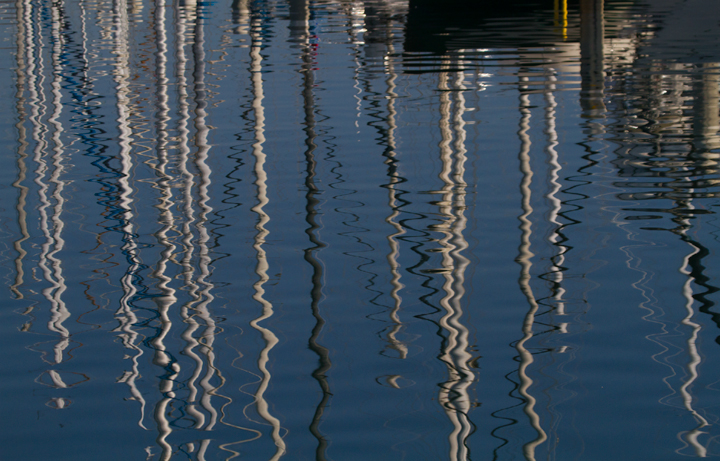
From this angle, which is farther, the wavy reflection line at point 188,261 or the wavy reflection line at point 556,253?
the wavy reflection line at point 188,261

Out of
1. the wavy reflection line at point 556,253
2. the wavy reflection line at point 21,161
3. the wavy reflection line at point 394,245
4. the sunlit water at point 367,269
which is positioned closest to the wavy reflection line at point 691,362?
the sunlit water at point 367,269

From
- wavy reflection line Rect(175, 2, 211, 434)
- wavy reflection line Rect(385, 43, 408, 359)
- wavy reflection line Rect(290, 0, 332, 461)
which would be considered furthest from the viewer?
wavy reflection line Rect(385, 43, 408, 359)

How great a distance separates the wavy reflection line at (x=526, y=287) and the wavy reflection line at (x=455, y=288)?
0.30 m

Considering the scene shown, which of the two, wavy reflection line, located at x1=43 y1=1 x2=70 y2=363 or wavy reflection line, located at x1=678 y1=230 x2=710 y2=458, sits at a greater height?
wavy reflection line, located at x1=43 y1=1 x2=70 y2=363

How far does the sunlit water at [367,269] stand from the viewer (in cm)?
468

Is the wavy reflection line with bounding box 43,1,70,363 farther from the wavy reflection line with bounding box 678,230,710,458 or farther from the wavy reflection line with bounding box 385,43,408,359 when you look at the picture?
the wavy reflection line with bounding box 678,230,710,458

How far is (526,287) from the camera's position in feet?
21.4

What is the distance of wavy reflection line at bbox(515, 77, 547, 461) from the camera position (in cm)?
460

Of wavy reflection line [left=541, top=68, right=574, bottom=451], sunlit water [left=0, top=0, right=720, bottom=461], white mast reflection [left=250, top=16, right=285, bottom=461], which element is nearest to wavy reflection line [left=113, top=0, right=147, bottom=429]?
sunlit water [left=0, top=0, right=720, bottom=461]

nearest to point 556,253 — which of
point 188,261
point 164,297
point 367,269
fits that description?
point 367,269

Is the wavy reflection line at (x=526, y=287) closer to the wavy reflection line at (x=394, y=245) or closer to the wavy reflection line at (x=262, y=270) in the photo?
the wavy reflection line at (x=394, y=245)

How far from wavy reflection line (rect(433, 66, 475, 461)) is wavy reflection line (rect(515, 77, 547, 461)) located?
0.30 metres

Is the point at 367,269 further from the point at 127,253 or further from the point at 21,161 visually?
the point at 21,161

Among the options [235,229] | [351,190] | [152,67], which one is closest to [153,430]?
[235,229]
